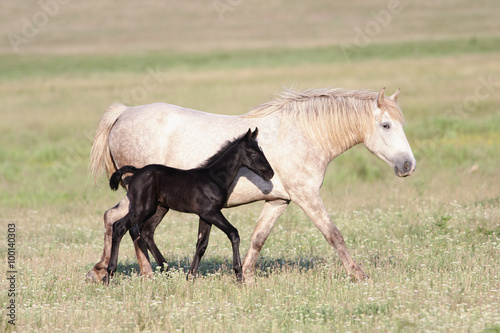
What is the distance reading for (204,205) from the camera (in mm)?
6855

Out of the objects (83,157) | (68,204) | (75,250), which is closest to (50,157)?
(83,157)

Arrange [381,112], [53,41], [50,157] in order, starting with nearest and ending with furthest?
[381,112] < [50,157] < [53,41]

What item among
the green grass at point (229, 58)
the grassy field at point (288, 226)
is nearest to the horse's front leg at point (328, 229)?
the grassy field at point (288, 226)

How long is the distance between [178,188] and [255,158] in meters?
0.86

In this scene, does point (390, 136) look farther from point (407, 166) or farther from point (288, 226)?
point (288, 226)

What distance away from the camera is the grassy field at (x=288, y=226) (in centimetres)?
588

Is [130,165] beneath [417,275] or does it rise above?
above

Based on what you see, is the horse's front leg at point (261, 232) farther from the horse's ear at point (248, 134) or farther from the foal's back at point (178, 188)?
the horse's ear at point (248, 134)

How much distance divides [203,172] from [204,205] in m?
0.36

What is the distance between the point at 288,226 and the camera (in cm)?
1055

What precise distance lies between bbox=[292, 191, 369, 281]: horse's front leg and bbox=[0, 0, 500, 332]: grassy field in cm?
16

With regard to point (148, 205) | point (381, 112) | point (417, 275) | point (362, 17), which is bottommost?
point (417, 275)

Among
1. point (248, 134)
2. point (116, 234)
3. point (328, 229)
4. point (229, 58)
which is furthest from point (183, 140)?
point (229, 58)

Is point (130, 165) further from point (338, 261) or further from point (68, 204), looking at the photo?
point (68, 204)
